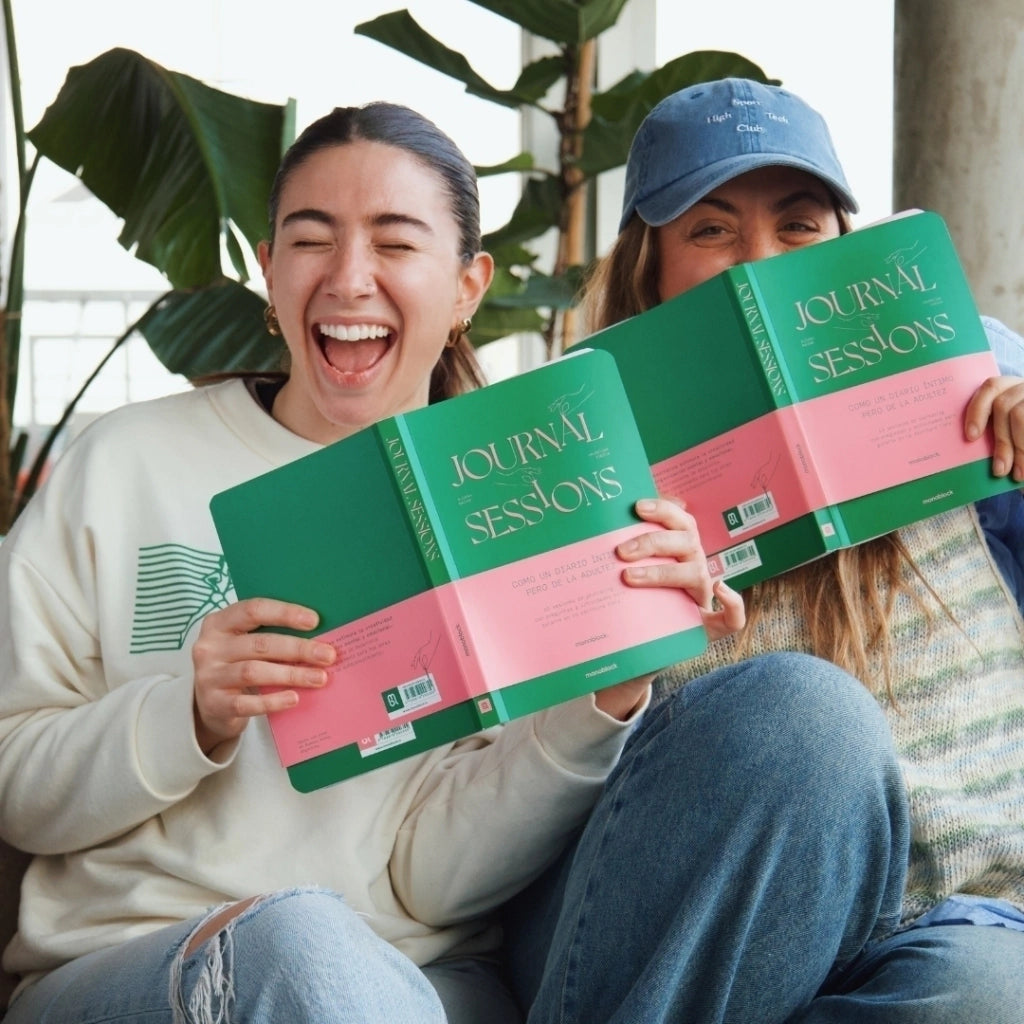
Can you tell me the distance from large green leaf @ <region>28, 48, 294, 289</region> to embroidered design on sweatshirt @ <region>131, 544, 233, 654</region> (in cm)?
110

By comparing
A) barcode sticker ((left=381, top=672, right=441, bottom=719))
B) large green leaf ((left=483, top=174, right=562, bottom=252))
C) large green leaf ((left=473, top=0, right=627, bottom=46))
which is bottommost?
barcode sticker ((left=381, top=672, right=441, bottom=719))

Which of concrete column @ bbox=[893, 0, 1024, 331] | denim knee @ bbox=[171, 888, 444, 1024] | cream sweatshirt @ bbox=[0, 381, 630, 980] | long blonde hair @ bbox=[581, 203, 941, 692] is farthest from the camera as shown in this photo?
concrete column @ bbox=[893, 0, 1024, 331]

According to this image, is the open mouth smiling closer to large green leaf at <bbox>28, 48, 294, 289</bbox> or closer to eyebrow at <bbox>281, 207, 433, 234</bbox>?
eyebrow at <bbox>281, 207, 433, 234</bbox>

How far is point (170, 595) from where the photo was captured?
48.3 inches

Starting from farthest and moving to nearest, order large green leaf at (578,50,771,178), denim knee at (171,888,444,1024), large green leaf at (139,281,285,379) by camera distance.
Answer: large green leaf at (578,50,771,178)
large green leaf at (139,281,285,379)
denim knee at (171,888,444,1024)

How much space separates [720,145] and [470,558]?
0.52 meters

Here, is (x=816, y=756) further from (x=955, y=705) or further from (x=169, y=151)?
(x=169, y=151)

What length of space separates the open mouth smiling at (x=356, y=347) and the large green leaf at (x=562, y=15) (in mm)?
1256

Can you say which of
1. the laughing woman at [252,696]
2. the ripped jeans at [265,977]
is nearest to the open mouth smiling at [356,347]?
the laughing woman at [252,696]

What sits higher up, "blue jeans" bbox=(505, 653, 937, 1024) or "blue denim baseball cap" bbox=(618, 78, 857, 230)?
"blue denim baseball cap" bbox=(618, 78, 857, 230)

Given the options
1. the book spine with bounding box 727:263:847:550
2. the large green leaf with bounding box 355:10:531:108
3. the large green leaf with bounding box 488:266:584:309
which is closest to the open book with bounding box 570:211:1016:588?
the book spine with bounding box 727:263:847:550

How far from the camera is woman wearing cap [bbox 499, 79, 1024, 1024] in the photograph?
1.02 m

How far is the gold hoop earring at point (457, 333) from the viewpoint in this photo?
1.40 m

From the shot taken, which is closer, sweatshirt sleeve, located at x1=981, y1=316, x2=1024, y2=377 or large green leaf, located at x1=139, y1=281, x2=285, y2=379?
sweatshirt sleeve, located at x1=981, y1=316, x2=1024, y2=377
